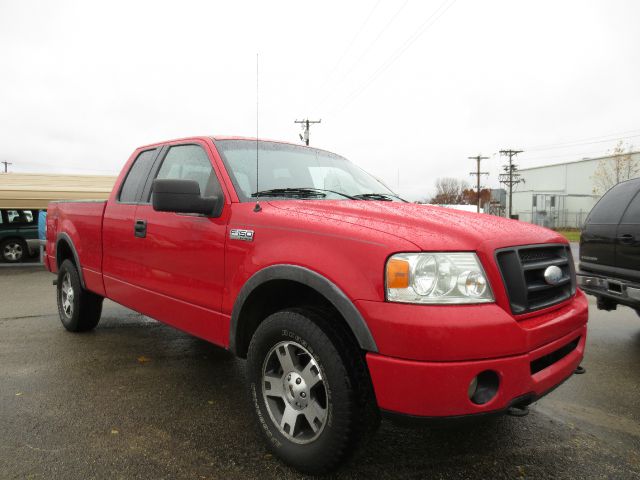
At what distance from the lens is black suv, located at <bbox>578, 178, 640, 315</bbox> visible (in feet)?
15.0

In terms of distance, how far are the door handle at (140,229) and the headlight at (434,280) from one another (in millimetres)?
2312

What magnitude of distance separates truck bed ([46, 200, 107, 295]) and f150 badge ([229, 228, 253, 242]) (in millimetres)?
2185

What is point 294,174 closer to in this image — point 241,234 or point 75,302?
point 241,234

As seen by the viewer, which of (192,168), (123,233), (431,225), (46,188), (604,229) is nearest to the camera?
(431,225)

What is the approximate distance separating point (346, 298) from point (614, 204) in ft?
13.7

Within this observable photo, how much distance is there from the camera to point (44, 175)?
19.4 m

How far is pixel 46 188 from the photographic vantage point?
15.8 m

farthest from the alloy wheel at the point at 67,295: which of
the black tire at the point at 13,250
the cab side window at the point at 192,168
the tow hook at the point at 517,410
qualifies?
the black tire at the point at 13,250

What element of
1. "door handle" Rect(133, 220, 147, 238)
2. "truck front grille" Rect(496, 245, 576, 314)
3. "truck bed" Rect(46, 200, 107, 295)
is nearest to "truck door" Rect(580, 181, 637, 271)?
"truck front grille" Rect(496, 245, 576, 314)

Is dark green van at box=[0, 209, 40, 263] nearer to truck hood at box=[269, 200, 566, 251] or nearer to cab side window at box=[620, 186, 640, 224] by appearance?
truck hood at box=[269, 200, 566, 251]

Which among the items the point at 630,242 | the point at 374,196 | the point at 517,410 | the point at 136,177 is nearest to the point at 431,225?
the point at 517,410

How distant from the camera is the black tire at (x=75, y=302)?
5.00m

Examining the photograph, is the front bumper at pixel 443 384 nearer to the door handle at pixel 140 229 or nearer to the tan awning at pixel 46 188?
the door handle at pixel 140 229

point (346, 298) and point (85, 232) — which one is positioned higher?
point (85, 232)
